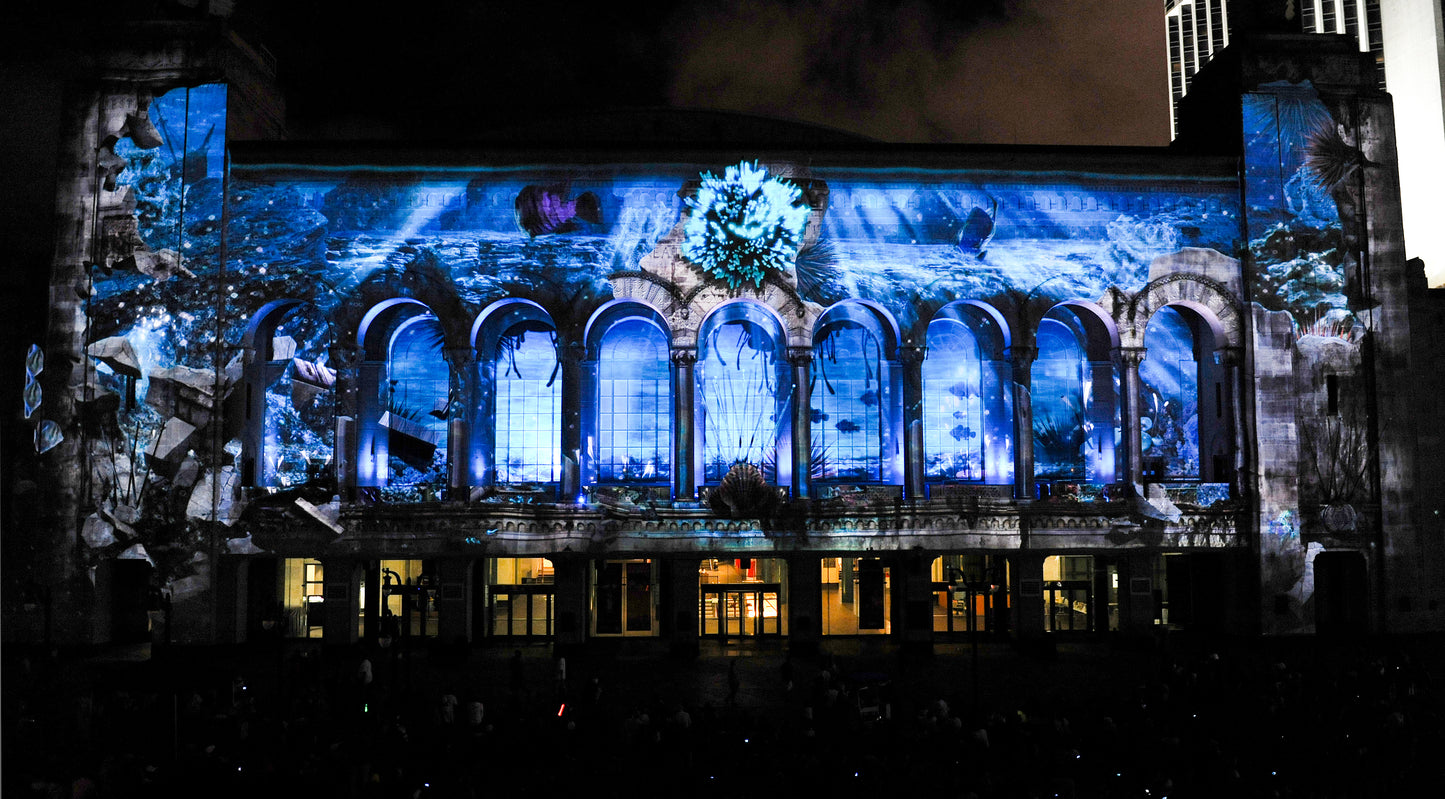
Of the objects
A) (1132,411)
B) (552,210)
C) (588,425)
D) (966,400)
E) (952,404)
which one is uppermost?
(552,210)

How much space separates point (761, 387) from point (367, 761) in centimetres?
2240

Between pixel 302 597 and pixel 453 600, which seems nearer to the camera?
pixel 453 600

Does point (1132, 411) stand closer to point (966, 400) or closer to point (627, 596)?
point (966, 400)

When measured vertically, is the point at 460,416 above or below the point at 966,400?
below

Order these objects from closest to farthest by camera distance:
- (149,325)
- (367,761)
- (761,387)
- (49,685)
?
(367,761) → (49,685) → (149,325) → (761,387)

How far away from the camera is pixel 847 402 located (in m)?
37.0

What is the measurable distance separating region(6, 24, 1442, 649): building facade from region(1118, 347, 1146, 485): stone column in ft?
0.39

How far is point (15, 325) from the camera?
3581 centimetres

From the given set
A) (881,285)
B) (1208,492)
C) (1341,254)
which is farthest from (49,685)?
(1341,254)

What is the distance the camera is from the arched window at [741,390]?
3603 cm

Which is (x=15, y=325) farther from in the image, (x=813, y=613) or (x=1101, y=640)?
(x=1101, y=640)

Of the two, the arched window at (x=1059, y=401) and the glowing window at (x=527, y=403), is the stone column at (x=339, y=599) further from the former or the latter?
the arched window at (x=1059, y=401)

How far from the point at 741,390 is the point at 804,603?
757 centimetres

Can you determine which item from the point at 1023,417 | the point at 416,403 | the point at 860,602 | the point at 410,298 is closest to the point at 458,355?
the point at 410,298
